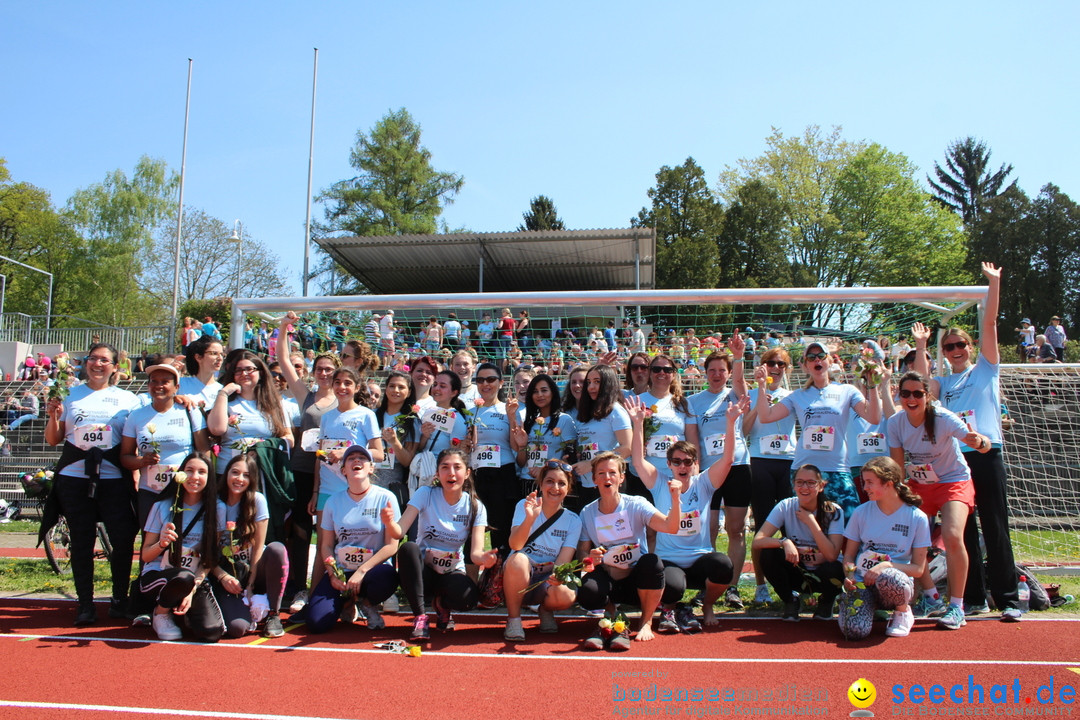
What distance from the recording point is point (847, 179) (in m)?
41.7

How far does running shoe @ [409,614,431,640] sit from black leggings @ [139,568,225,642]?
4.20ft

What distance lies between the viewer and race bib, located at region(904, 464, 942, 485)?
5.34 m

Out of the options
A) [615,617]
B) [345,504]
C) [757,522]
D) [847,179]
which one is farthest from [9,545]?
[847,179]

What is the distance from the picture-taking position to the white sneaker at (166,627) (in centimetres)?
490

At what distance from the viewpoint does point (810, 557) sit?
5.23 metres

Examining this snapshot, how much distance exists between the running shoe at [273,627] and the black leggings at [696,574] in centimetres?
258

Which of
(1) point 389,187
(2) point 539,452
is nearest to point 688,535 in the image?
(2) point 539,452

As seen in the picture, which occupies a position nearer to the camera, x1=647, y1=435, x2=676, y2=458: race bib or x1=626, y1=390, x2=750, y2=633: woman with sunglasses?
x1=626, y1=390, x2=750, y2=633: woman with sunglasses

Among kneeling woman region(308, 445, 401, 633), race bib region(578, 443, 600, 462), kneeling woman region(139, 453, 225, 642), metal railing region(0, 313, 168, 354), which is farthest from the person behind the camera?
metal railing region(0, 313, 168, 354)

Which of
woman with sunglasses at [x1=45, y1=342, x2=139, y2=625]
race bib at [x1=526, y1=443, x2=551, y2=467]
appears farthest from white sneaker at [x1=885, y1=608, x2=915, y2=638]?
woman with sunglasses at [x1=45, y1=342, x2=139, y2=625]

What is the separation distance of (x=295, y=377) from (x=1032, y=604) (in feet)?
20.1

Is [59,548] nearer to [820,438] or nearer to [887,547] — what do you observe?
A: [820,438]

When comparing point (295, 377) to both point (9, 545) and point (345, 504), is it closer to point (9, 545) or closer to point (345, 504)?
point (345, 504)

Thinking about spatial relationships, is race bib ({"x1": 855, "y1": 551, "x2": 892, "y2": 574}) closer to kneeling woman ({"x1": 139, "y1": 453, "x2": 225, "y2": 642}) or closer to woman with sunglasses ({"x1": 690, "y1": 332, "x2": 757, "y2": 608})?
woman with sunglasses ({"x1": 690, "y1": 332, "x2": 757, "y2": 608})
